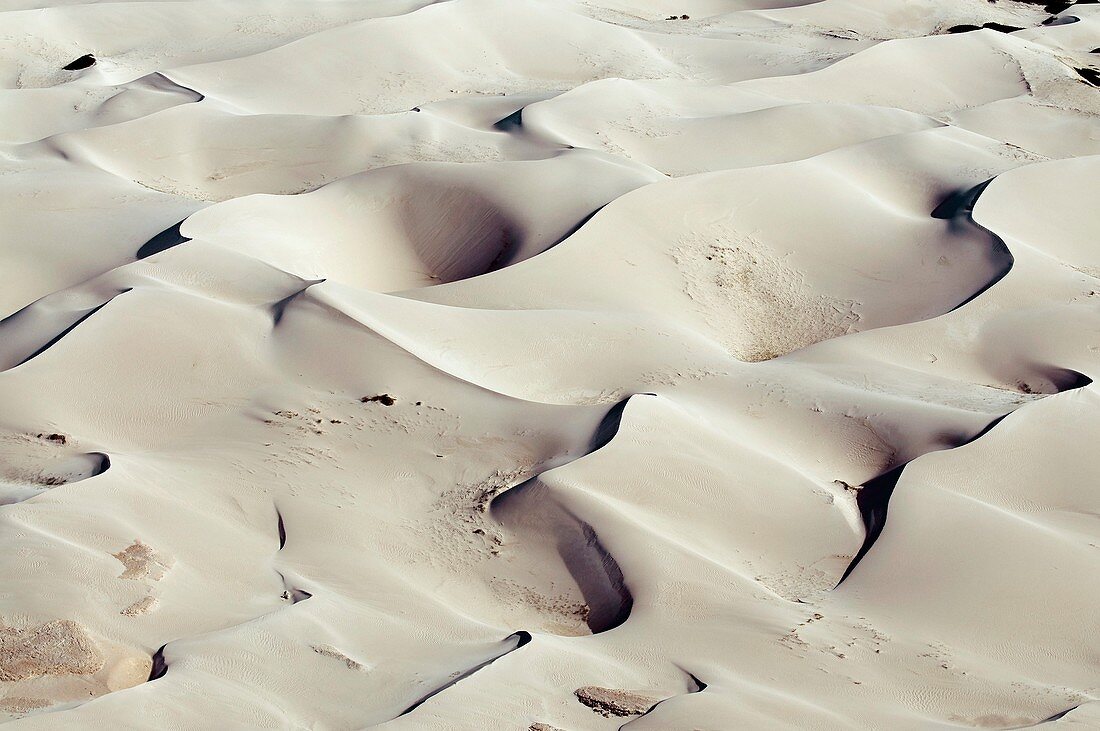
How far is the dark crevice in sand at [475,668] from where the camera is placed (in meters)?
3.47

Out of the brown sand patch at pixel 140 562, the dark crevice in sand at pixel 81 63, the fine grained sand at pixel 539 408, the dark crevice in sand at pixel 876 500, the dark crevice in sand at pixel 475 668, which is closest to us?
the dark crevice in sand at pixel 475 668

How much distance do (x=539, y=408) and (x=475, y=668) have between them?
175cm

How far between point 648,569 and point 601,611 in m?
0.23

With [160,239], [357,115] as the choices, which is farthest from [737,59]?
[160,239]

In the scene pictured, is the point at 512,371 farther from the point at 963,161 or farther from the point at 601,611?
the point at 963,161

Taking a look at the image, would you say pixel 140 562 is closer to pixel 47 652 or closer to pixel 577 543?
pixel 47 652

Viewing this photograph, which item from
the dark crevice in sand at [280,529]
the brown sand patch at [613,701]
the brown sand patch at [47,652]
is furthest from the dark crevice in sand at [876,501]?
the brown sand patch at [47,652]

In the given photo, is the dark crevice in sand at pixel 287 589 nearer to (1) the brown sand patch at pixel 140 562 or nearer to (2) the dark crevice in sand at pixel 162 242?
(1) the brown sand patch at pixel 140 562

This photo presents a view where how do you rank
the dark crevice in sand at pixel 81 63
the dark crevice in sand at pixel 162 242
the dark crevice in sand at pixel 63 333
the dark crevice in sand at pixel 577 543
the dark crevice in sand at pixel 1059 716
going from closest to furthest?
the dark crevice in sand at pixel 1059 716 < the dark crevice in sand at pixel 577 543 < the dark crevice in sand at pixel 63 333 < the dark crevice in sand at pixel 162 242 < the dark crevice in sand at pixel 81 63

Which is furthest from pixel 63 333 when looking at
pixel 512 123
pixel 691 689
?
pixel 512 123

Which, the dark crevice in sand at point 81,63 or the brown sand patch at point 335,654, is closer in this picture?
the brown sand patch at point 335,654

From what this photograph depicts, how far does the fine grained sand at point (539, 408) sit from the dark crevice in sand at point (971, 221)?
4 cm

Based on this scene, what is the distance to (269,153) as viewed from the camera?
27.0 ft

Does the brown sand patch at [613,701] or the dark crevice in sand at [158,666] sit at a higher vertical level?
the dark crevice in sand at [158,666]
